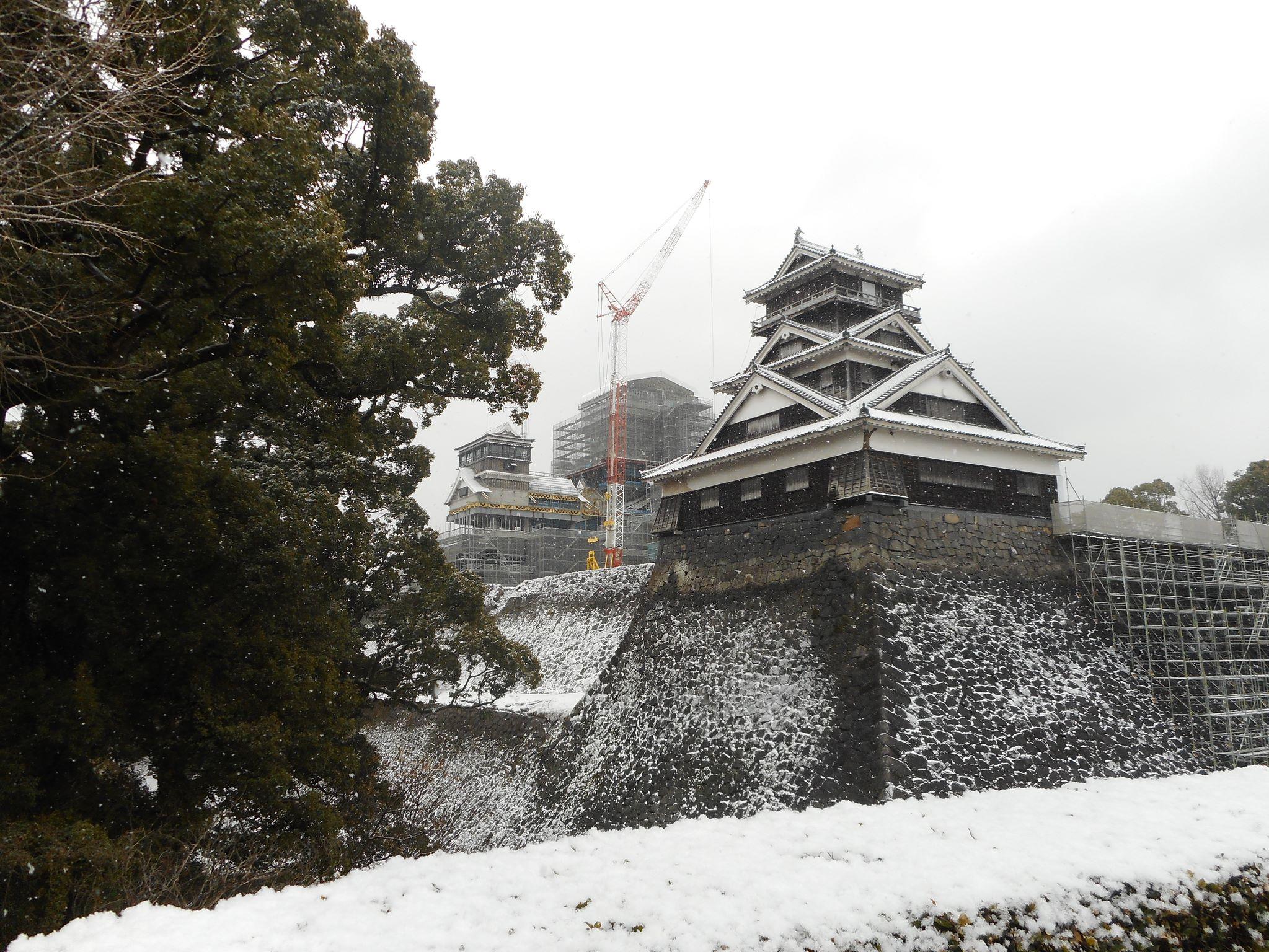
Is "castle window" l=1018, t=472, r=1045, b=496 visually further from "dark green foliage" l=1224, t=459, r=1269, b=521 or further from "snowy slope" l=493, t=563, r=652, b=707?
"dark green foliage" l=1224, t=459, r=1269, b=521

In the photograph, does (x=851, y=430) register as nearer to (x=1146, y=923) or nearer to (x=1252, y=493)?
(x=1146, y=923)

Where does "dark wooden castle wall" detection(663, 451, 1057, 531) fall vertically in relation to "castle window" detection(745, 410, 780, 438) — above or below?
below

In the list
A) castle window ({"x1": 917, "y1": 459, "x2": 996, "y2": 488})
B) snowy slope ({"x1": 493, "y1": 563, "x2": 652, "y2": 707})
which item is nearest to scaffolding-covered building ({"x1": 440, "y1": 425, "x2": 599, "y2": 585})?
snowy slope ({"x1": 493, "y1": 563, "x2": 652, "y2": 707})

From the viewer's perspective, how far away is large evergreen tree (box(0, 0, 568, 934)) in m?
5.99

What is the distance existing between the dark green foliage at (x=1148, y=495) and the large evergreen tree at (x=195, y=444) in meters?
33.5

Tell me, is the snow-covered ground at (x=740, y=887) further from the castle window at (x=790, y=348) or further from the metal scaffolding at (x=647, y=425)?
the metal scaffolding at (x=647, y=425)

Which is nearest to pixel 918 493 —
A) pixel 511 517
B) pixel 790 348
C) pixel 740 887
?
pixel 790 348

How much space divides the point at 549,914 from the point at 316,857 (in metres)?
5.34

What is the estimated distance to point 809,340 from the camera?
18891 mm

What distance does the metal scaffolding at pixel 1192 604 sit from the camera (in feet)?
43.7

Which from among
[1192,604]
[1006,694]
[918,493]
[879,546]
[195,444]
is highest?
[918,493]

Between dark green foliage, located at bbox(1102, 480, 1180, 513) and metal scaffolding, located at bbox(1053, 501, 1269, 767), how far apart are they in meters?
17.7

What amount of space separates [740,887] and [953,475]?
12.1m

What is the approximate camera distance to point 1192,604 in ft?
48.5
